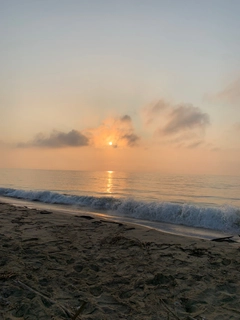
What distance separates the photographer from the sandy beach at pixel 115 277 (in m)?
3.78

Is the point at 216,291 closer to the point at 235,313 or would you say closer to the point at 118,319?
the point at 235,313

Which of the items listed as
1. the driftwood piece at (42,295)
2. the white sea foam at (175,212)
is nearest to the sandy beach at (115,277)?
the driftwood piece at (42,295)

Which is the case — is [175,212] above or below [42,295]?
above

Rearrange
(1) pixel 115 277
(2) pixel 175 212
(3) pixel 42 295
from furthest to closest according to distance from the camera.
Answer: (2) pixel 175 212
(1) pixel 115 277
(3) pixel 42 295

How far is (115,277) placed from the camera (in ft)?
16.2

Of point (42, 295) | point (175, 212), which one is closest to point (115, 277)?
point (42, 295)

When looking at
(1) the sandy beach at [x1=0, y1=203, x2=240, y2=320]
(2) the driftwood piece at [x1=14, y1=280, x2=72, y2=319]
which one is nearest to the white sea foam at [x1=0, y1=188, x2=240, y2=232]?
(1) the sandy beach at [x1=0, y1=203, x2=240, y2=320]

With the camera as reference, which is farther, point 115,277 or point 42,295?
point 115,277

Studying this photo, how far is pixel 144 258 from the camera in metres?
6.06

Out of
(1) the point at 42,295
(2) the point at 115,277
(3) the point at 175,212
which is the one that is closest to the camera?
(1) the point at 42,295

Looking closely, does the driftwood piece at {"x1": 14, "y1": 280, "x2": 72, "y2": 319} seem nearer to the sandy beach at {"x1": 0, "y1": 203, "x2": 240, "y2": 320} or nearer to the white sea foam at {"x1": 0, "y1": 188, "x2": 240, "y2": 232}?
the sandy beach at {"x1": 0, "y1": 203, "x2": 240, "y2": 320}

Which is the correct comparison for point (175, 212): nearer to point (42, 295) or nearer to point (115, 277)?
point (115, 277)

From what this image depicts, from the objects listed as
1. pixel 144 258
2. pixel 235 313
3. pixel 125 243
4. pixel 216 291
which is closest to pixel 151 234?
pixel 125 243

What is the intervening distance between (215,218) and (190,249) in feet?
19.3
